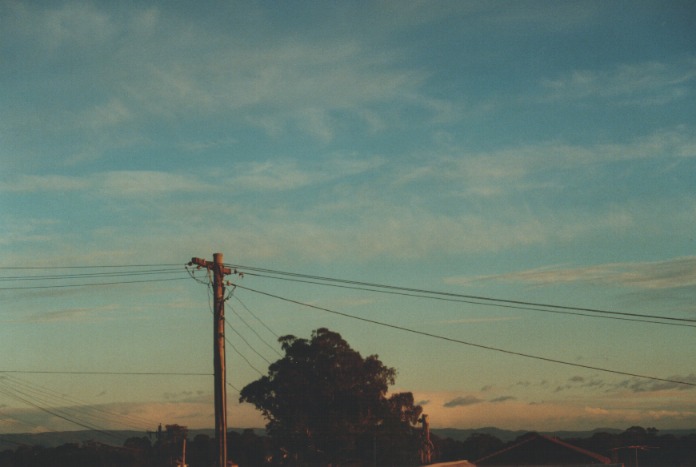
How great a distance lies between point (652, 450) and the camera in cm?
8319

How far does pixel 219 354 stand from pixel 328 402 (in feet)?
137

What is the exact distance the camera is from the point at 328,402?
67.1m

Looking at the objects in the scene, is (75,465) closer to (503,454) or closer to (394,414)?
(394,414)

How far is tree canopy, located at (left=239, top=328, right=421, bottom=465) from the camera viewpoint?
66.1 meters

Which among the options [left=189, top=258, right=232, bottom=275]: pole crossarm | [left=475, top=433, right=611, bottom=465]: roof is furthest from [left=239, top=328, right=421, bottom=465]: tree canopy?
[left=189, top=258, right=232, bottom=275]: pole crossarm

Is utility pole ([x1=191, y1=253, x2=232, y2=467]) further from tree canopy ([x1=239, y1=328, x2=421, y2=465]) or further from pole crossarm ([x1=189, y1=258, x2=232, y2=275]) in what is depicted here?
tree canopy ([x1=239, y1=328, x2=421, y2=465])

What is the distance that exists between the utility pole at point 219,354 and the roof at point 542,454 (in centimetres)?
3777

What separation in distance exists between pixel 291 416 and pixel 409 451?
11138mm

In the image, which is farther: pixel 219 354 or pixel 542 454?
pixel 542 454

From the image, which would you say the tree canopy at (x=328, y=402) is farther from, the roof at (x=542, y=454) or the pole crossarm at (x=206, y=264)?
the pole crossarm at (x=206, y=264)

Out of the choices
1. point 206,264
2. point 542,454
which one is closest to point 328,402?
point 542,454

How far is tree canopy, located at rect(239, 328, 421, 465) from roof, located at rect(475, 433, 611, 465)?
987 cm

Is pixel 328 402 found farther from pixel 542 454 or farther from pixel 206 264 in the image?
pixel 206 264

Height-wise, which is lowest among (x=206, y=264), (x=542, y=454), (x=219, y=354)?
(x=542, y=454)
